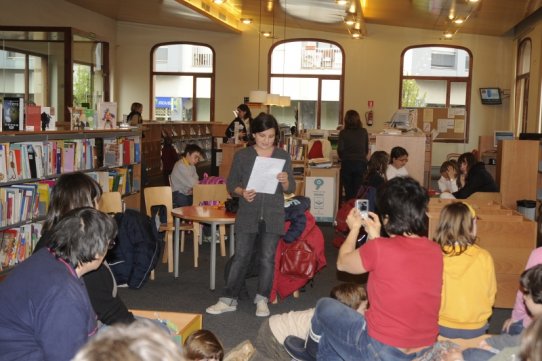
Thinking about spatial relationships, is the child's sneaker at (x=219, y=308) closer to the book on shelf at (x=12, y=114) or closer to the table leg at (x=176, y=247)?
the table leg at (x=176, y=247)

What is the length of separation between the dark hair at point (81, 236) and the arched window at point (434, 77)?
17.0 meters

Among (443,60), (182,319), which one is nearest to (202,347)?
(182,319)

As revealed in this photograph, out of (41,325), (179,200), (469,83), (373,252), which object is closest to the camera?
(41,325)

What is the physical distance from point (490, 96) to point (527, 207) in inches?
476

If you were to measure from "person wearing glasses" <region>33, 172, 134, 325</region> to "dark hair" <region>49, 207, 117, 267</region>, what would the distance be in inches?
19.8

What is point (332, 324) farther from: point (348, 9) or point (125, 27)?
point (125, 27)

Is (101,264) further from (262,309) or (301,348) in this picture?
(262,309)

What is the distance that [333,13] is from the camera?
1509 cm

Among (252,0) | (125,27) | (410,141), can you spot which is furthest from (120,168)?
(125,27)

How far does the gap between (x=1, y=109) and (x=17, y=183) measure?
0.69 m

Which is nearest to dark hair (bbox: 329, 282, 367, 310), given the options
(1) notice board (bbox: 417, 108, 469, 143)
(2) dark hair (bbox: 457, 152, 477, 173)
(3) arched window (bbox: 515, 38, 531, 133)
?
(2) dark hair (bbox: 457, 152, 477, 173)

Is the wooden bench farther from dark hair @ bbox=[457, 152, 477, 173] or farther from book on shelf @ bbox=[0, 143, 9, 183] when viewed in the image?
book on shelf @ bbox=[0, 143, 9, 183]

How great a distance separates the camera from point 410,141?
31.6 ft

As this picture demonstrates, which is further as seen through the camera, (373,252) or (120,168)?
(120,168)
